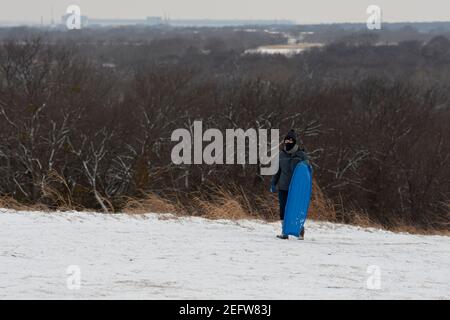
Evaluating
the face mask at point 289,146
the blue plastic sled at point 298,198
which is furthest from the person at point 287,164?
the blue plastic sled at point 298,198

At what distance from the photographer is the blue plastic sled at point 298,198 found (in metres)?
10.6

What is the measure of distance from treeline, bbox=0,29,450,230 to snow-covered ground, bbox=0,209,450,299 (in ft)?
65.4

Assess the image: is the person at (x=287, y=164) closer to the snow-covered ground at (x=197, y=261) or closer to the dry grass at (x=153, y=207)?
the snow-covered ground at (x=197, y=261)

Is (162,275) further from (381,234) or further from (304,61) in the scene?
(304,61)

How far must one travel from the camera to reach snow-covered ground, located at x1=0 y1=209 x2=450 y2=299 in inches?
276

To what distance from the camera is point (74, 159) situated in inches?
1610

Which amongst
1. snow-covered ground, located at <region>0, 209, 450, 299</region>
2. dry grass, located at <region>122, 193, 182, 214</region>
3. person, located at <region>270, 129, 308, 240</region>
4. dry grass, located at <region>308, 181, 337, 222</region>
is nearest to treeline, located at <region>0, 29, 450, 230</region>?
dry grass, located at <region>308, 181, 337, 222</region>

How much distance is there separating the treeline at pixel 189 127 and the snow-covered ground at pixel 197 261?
1994 centimetres

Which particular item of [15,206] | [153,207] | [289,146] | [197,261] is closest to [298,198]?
[289,146]

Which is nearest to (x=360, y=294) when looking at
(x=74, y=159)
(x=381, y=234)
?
(x=381, y=234)

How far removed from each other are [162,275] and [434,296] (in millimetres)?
2595

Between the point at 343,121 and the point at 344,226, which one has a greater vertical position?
the point at 344,226

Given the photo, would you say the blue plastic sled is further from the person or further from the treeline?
the treeline
